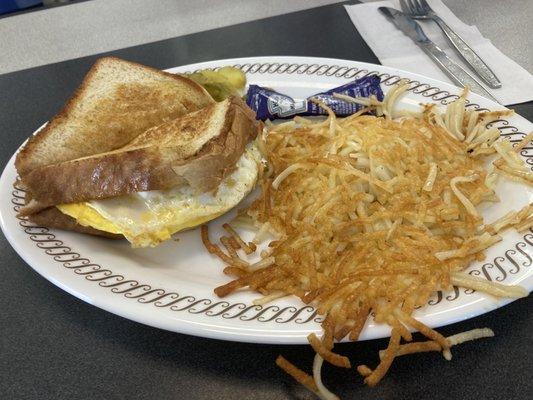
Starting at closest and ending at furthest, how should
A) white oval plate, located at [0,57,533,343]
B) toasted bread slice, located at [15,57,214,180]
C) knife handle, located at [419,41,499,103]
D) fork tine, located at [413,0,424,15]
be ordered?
white oval plate, located at [0,57,533,343] < toasted bread slice, located at [15,57,214,180] < knife handle, located at [419,41,499,103] < fork tine, located at [413,0,424,15]

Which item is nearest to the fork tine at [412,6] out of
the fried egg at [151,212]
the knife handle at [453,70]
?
the knife handle at [453,70]

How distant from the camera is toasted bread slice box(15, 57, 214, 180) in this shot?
1482 mm

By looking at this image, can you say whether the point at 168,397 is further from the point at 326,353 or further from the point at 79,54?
the point at 79,54

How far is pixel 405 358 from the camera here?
1096 millimetres

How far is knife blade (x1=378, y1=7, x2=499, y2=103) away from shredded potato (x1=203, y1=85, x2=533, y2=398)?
1.35 feet

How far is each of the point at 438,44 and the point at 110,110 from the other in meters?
1.71

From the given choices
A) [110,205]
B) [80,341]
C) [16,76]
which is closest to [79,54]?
[16,76]

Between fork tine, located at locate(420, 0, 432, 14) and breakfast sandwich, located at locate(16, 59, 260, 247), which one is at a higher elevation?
fork tine, located at locate(420, 0, 432, 14)

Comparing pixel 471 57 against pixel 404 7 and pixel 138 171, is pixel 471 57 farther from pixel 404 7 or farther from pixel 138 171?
pixel 138 171

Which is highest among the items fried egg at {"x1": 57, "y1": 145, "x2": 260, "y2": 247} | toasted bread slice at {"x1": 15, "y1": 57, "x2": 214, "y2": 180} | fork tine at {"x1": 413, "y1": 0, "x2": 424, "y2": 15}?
fork tine at {"x1": 413, "y1": 0, "x2": 424, "y2": 15}

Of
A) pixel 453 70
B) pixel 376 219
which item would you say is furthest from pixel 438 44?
pixel 376 219

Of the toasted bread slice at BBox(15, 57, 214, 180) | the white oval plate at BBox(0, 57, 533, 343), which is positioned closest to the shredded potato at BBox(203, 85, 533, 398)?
the white oval plate at BBox(0, 57, 533, 343)

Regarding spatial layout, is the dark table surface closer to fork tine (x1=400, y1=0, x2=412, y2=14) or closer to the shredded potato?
the shredded potato

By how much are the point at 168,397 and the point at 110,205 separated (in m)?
0.53
